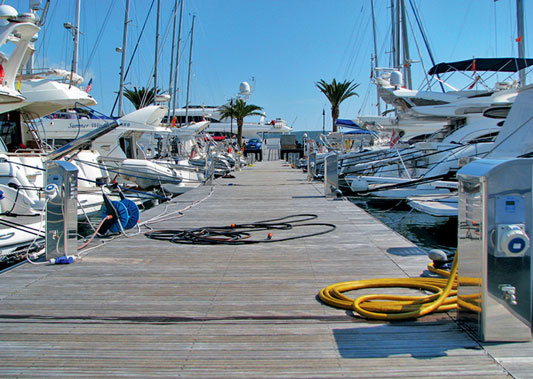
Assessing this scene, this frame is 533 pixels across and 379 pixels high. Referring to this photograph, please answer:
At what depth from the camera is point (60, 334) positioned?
11.1ft

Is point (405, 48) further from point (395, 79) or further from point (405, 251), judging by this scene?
point (405, 251)

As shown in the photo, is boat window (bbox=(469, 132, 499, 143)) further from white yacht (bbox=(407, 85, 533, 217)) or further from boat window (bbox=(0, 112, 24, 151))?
boat window (bbox=(0, 112, 24, 151))

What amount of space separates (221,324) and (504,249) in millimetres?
2057

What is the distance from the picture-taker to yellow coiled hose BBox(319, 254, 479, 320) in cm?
355

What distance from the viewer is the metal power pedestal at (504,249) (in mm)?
3010

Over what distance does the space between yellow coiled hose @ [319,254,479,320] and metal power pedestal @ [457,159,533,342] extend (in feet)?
0.38

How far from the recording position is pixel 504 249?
9.82 ft

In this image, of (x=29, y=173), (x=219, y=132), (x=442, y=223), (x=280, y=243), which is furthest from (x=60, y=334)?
(x=219, y=132)

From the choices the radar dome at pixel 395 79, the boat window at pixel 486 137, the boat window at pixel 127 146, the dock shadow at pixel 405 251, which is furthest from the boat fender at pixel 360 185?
the radar dome at pixel 395 79

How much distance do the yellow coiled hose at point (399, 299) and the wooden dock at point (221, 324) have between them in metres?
0.08

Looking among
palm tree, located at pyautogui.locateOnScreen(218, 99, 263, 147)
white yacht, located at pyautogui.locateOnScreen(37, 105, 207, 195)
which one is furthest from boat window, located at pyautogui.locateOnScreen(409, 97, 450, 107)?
palm tree, located at pyautogui.locateOnScreen(218, 99, 263, 147)

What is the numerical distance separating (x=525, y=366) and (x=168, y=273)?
3.48 m

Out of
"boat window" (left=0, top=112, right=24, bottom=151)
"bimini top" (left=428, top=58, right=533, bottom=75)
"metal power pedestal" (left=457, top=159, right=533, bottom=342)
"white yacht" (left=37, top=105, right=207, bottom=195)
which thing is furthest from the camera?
"bimini top" (left=428, top=58, right=533, bottom=75)

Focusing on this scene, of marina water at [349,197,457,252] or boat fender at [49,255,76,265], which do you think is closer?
boat fender at [49,255,76,265]
